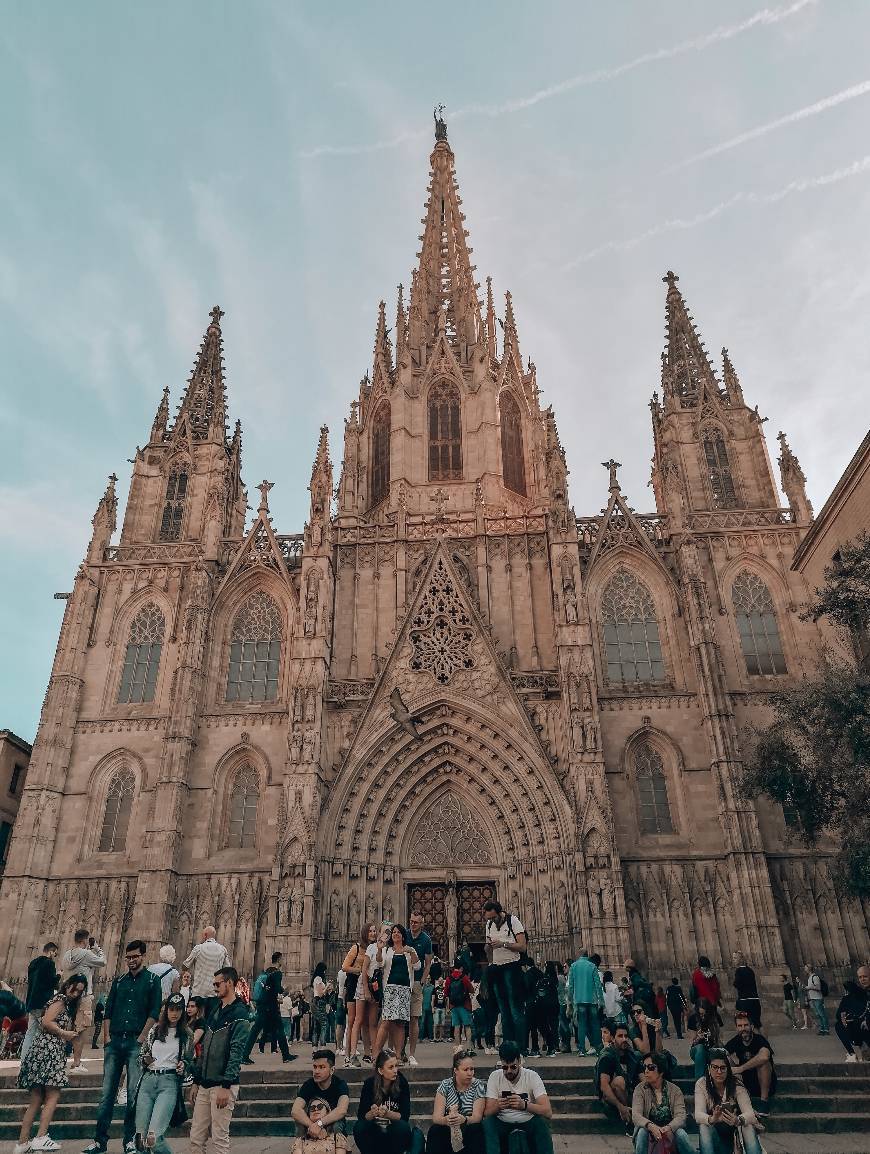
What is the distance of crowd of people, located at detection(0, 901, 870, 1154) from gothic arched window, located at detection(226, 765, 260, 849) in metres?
11.9

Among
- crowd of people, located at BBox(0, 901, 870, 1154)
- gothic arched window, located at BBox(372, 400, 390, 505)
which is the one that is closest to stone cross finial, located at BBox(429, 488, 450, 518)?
gothic arched window, located at BBox(372, 400, 390, 505)

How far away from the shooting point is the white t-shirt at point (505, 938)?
11359 mm

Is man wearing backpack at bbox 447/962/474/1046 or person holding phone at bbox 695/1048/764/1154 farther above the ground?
man wearing backpack at bbox 447/962/474/1046

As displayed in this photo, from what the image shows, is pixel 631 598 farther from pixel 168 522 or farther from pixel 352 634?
pixel 168 522

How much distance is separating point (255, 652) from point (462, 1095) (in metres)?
21.9

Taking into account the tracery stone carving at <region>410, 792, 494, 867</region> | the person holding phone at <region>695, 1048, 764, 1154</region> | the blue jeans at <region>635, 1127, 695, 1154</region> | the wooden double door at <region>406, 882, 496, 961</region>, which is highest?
the tracery stone carving at <region>410, 792, 494, 867</region>

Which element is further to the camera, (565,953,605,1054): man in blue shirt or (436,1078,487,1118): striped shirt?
(565,953,605,1054): man in blue shirt

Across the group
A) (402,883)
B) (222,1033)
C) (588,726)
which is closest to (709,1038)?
(222,1033)

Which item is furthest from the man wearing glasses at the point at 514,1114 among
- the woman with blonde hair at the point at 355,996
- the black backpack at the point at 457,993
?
the black backpack at the point at 457,993

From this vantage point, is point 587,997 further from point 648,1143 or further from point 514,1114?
point 514,1114

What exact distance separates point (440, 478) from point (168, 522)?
35.1 ft

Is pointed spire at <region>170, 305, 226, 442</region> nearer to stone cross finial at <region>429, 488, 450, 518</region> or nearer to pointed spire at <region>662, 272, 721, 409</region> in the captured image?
stone cross finial at <region>429, 488, 450, 518</region>

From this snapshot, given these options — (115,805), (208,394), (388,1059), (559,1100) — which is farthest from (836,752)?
Answer: (208,394)

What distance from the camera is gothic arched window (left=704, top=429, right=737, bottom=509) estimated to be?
2983 centimetres
